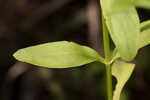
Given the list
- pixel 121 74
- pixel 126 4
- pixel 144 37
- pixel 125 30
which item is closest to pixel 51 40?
pixel 121 74

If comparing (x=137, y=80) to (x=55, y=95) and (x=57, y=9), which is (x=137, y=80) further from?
A: (x=57, y=9)

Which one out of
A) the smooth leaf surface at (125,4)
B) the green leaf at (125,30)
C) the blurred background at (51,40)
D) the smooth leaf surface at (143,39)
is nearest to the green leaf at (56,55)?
the smooth leaf surface at (143,39)

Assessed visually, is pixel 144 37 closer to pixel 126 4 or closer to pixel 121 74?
pixel 121 74

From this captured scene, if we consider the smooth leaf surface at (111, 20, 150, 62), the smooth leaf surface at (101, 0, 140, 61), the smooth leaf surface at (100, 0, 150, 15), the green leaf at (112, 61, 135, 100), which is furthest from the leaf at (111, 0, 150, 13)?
the green leaf at (112, 61, 135, 100)

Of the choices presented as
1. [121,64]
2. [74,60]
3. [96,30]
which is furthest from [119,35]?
[96,30]

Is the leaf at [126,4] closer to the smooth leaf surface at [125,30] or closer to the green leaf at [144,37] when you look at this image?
the smooth leaf surface at [125,30]

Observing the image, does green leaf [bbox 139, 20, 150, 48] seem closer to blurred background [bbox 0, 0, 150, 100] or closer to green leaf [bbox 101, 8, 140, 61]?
green leaf [bbox 101, 8, 140, 61]

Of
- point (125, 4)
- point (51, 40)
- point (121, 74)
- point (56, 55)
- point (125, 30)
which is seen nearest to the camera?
point (125, 4)
